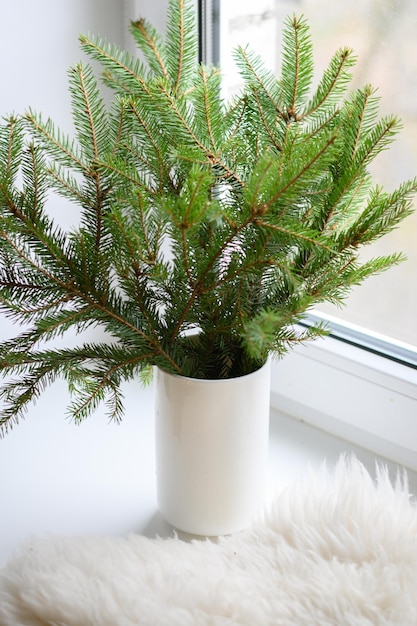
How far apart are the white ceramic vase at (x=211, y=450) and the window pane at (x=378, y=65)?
0.76 feet

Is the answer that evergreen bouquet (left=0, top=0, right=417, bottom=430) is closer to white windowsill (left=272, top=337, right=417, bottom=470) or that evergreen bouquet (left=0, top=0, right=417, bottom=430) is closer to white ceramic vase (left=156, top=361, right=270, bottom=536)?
white ceramic vase (left=156, top=361, right=270, bottom=536)

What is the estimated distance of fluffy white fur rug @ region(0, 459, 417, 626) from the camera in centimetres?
69

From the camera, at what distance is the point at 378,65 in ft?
2.91

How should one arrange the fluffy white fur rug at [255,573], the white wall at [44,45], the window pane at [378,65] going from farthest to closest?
the white wall at [44,45]
the window pane at [378,65]
the fluffy white fur rug at [255,573]

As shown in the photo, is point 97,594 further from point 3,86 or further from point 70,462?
point 3,86

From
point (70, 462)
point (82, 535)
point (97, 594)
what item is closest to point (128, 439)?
point (70, 462)

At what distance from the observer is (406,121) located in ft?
2.90

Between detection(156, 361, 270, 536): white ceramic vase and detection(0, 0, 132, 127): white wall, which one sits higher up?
detection(0, 0, 132, 127): white wall

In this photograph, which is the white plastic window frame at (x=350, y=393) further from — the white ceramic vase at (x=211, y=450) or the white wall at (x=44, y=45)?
the white ceramic vase at (x=211, y=450)

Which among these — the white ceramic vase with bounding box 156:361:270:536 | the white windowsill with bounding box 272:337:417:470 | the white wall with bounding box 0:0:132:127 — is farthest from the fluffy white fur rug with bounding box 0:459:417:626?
the white wall with bounding box 0:0:132:127

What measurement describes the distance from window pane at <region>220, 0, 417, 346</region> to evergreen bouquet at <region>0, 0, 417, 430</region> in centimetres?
17

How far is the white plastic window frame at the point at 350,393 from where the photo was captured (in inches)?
37.8

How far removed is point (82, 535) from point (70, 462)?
14 centimetres

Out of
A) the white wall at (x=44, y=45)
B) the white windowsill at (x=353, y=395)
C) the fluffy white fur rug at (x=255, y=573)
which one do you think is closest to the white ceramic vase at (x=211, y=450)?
the fluffy white fur rug at (x=255, y=573)
